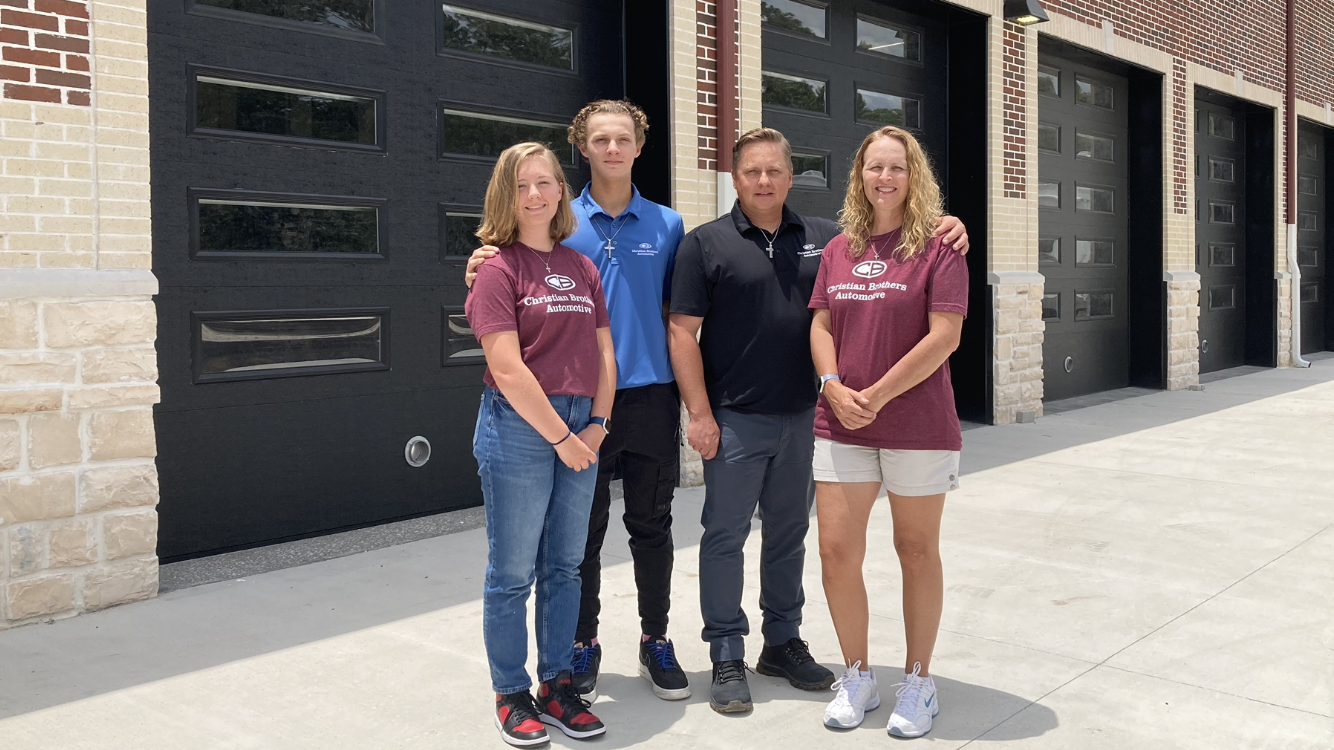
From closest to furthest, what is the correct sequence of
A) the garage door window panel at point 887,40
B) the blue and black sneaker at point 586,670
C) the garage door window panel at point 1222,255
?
the blue and black sneaker at point 586,670 < the garage door window panel at point 887,40 < the garage door window panel at point 1222,255

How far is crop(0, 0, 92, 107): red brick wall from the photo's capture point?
14.4 ft

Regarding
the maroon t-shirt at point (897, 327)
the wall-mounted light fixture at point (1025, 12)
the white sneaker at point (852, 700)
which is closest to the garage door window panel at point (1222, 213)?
the wall-mounted light fixture at point (1025, 12)

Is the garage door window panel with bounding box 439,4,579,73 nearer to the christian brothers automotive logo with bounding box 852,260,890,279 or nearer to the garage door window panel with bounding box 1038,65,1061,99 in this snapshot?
the christian brothers automotive logo with bounding box 852,260,890,279

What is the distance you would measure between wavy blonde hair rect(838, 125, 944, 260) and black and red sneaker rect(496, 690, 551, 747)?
1.68 meters

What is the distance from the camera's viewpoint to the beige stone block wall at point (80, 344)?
439cm

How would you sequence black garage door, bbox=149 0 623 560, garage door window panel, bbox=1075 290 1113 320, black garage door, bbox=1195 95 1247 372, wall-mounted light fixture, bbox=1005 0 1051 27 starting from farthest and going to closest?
black garage door, bbox=1195 95 1247 372, garage door window panel, bbox=1075 290 1113 320, wall-mounted light fixture, bbox=1005 0 1051 27, black garage door, bbox=149 0 623 560

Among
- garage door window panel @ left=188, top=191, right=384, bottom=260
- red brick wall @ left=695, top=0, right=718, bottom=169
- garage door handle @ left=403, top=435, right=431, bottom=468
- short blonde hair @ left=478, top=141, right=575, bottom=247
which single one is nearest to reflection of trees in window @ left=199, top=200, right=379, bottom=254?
garage door window panel @ left=188, top=191, right=384, bottom=260

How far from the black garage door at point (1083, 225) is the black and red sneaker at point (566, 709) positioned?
8950 millimetres

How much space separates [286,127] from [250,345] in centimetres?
109

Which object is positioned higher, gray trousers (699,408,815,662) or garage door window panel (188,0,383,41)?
garage door window panel (188,0,383,41)

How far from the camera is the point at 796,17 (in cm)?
855

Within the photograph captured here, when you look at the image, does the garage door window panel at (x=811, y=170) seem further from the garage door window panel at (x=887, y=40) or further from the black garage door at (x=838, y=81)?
the garage door window panel at (x=887, y=40)

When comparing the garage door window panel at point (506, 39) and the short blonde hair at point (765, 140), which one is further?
the garage door window panel at point (506, 39)

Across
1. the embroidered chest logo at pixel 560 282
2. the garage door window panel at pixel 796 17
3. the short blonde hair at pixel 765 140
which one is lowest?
the embroidered chest logo at pixel 560 282
